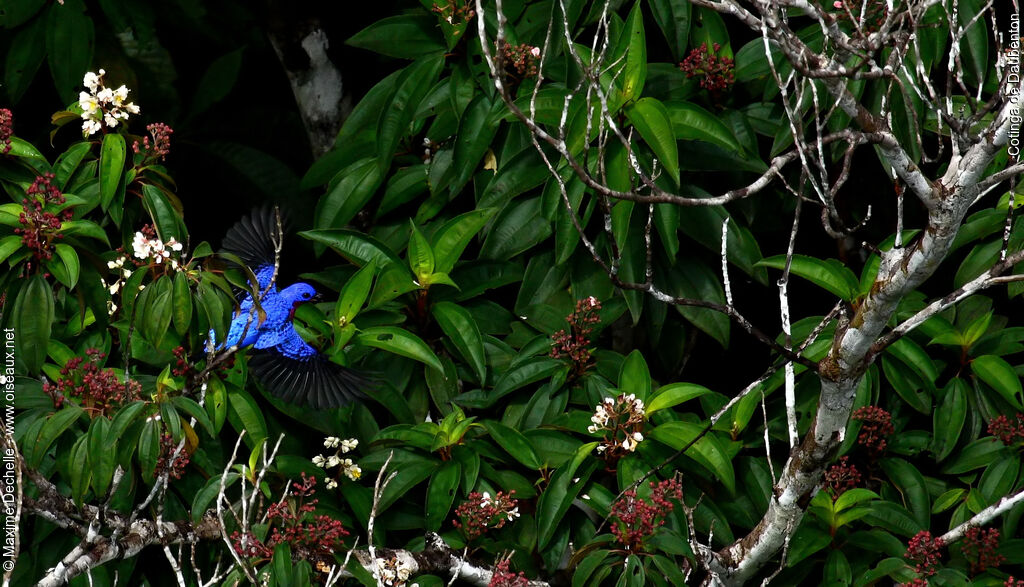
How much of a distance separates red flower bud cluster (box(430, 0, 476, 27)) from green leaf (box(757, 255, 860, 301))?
107cm

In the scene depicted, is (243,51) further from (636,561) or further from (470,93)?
(636,561)

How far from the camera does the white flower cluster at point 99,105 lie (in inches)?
96.7

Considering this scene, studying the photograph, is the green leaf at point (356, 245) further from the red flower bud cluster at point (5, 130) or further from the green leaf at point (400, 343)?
the red flower bud cluster at point (5, 130)

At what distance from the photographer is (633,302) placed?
2840 millimetres

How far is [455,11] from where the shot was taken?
2965 mm

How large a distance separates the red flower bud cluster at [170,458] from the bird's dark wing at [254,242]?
642mm

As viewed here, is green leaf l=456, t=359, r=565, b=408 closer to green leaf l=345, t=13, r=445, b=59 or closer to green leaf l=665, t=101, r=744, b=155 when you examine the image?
green leaf l=665, t=101, r=744, b=155

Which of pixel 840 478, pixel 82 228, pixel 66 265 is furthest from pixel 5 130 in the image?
pixel 840 478

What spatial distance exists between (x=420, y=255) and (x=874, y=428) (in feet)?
4.16

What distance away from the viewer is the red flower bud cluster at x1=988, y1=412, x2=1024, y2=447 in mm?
2670

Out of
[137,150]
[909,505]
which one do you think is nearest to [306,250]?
[137,150]

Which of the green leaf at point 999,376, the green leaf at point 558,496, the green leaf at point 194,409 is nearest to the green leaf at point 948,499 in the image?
the green leaf at point 999,376

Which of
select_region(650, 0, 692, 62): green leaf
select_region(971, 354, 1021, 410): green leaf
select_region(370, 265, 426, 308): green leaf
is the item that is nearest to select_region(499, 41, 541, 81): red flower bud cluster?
select_region(650, 0, 692, 62): green leaf

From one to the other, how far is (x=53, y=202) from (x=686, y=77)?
171 cm
